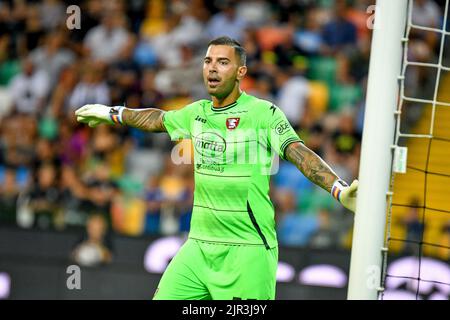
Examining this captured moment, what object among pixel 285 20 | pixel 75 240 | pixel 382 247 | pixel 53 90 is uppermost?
pixel 285 20

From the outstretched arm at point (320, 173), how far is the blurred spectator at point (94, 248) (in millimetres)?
4753

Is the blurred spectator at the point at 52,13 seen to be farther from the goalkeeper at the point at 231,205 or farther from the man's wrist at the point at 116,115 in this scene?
the goalkeeper at the point at 231,205

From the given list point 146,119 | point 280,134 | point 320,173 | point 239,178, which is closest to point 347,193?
point 320,173

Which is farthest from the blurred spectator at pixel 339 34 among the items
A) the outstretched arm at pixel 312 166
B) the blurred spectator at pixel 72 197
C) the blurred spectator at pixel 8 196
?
the outstretched arm at pixel 312 166

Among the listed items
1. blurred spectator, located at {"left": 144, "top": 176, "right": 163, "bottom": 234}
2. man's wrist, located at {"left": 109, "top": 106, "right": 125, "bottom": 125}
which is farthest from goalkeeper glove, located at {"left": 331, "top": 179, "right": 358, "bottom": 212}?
blurred spectator, located at {"left": 144, "top": 176, "right": 163, "bottom": 234}

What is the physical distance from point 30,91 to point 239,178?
7.34 metres

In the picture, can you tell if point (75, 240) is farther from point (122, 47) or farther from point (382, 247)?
point (382, 247)

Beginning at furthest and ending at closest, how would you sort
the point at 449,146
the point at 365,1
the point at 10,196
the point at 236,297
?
1. the point at 365,1
2. the point at 449,146
3. the point at 10,196
4. the point at 236,297

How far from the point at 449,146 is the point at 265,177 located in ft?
22.2

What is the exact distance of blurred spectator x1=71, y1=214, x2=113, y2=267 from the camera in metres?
10.3

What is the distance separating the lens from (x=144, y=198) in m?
11.3

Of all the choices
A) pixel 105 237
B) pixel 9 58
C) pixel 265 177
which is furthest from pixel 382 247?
pixel 9 58

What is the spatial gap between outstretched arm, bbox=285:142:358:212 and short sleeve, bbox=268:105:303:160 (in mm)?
36

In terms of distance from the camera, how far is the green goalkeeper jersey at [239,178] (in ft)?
20.1
